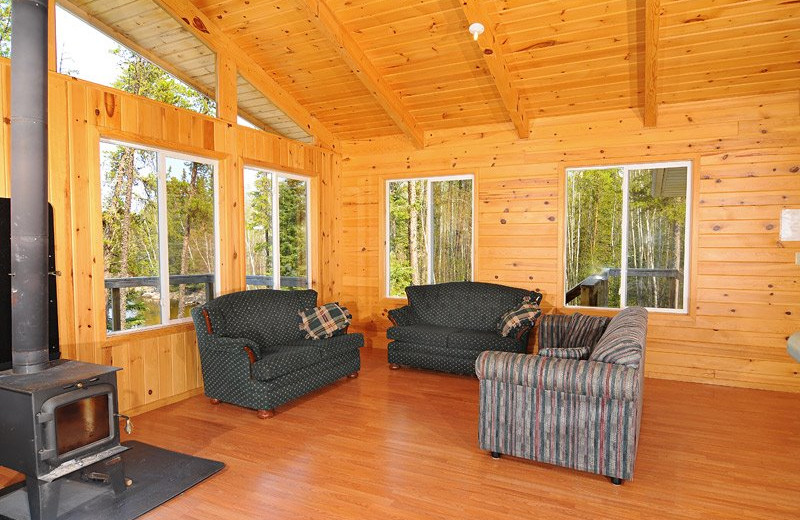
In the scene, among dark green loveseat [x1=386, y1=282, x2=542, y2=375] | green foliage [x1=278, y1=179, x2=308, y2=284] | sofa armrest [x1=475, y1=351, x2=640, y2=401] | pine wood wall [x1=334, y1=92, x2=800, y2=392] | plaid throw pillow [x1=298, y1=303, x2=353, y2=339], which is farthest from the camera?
green foliage [x1=278, y1=179, x2=308, y2=284]

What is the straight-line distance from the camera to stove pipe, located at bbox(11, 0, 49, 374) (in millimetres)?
2326

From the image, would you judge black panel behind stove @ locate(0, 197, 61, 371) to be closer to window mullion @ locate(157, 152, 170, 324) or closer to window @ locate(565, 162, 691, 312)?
window mullion @ locate(157, 152, 170, 324)

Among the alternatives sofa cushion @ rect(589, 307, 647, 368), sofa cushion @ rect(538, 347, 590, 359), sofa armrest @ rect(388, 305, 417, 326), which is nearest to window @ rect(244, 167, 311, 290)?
sofa armrest @ rect(388, 305, 417, 326)

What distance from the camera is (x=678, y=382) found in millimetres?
4844

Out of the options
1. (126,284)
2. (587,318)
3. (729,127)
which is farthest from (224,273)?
(729,127)

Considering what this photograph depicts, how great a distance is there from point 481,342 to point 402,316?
1.02m

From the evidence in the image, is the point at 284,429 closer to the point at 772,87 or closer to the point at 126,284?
the point at 126,284

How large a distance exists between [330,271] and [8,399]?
415 cm

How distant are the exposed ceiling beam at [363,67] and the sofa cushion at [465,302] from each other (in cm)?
180

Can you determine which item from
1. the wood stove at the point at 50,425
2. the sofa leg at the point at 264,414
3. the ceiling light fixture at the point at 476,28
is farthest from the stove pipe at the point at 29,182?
the ceiling light fixture at the point at 476,28

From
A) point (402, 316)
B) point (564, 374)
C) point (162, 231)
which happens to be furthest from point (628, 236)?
point (162, 231)

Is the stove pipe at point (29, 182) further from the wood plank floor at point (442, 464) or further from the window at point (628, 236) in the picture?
the window at point (628, 236)

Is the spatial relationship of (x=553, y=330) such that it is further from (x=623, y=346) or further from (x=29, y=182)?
(x=29, y=182)

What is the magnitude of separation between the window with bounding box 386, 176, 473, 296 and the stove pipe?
4.24 metres
